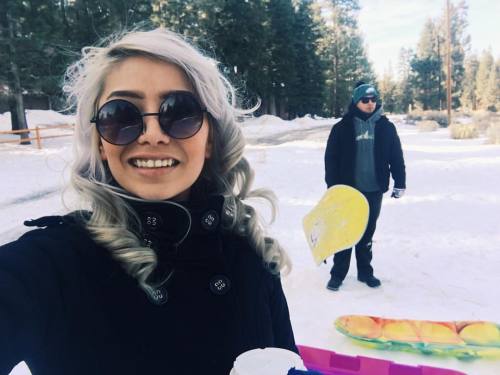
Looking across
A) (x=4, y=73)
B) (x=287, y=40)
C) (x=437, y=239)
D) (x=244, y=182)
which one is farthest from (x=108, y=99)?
(x=287, y=40)

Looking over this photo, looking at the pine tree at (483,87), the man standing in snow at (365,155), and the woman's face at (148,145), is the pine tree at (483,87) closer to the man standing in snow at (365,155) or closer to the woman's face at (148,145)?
the man standing in snow at (365,155)

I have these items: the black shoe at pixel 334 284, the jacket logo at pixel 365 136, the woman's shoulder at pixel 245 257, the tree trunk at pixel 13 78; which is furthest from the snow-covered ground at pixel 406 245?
Answer: the tree trunk at pixel 13 78

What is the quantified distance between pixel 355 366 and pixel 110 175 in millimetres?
2280

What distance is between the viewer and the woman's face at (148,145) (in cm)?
117

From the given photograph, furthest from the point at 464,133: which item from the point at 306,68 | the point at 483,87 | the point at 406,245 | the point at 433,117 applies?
the point at 483,87

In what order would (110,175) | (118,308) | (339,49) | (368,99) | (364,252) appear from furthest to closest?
(339,49) < (364,252) < (368,99) < (110,175) < (118,308)

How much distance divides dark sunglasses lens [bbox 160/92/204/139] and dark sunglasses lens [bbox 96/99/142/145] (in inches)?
2.9

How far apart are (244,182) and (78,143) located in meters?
0.59

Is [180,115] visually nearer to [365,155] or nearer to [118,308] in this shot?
[118,308]

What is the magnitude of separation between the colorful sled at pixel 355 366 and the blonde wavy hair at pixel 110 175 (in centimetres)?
163

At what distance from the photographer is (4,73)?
16328 mm

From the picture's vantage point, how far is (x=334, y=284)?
166 inches

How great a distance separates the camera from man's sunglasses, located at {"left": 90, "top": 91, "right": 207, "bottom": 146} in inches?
46.4

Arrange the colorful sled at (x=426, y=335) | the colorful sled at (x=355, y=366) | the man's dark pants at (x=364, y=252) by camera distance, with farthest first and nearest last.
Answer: the man's dark pants at (x=364, y=252)
the colorful sled at (x=426, y=335)
the colorful sled at (x=355, y=366)
